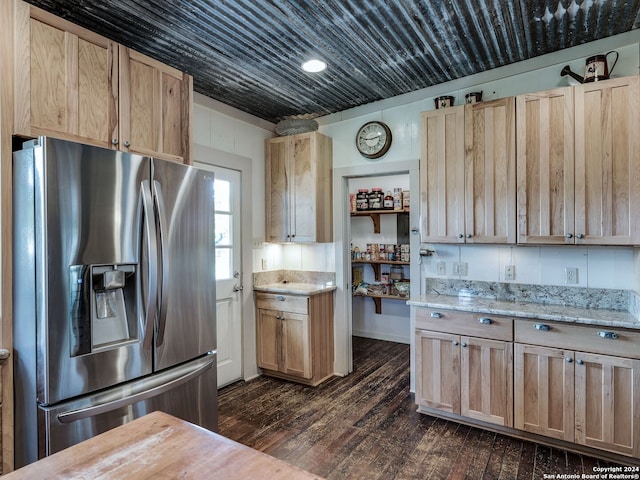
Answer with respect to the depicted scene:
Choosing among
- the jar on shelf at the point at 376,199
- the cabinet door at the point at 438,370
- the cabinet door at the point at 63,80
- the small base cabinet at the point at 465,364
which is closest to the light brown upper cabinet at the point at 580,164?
the small base cabinet at the point at 465,364

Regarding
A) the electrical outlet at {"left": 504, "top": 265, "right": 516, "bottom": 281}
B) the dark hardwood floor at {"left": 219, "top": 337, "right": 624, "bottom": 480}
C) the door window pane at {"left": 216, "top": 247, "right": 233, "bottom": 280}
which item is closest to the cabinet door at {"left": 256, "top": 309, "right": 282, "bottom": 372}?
the dark hardwood floor at {"left": 219, "top": 337, "right": 624, "bottom": 480}

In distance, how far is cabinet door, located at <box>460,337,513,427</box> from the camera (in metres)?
2.45

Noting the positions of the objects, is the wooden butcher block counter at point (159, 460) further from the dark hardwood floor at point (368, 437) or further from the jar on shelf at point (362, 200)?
the jar on shelf at point (362, 200)

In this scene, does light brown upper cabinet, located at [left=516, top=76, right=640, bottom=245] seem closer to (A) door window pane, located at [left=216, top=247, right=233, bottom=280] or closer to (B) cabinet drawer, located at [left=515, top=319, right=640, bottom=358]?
(B) cabinet drawer, located at [left=515, top=319, right=640, bottom=358]

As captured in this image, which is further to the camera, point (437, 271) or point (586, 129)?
→ point (437, 271)

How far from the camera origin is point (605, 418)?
2.16 metres

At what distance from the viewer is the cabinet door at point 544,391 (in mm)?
2262

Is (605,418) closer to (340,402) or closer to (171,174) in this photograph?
(340,402)

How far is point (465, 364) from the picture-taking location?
2.60 meters

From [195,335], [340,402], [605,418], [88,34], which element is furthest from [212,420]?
[605,418]

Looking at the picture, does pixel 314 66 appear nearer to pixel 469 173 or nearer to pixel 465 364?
pixel 469 173

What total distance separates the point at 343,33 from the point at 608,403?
2.71m

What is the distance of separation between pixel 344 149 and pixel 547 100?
1757 mm

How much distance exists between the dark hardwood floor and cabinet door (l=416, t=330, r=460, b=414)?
163 millimetres
